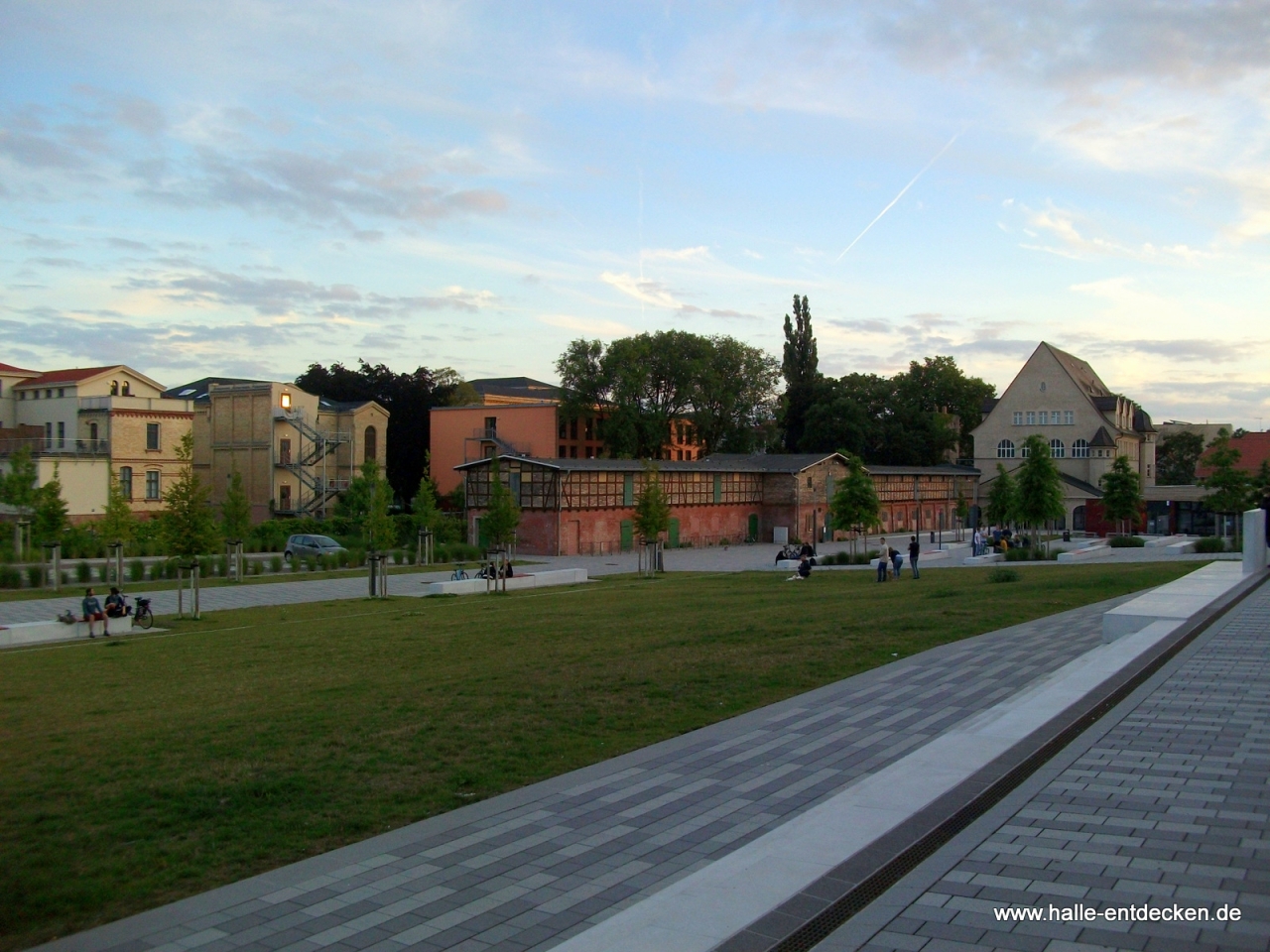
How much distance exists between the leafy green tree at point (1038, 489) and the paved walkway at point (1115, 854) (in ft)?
120

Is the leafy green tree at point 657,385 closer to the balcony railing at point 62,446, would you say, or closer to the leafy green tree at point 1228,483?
the balcony railing at point 62,446

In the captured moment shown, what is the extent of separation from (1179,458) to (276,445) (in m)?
100

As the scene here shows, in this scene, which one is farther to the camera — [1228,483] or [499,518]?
[1228,483]

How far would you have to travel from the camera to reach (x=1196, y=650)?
14.4 meters

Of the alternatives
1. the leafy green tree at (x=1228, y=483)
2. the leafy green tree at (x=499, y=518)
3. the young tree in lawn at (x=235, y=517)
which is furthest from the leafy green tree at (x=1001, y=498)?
the young tree in lawn at (x=235, y=517)

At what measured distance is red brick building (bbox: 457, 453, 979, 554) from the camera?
190 feet

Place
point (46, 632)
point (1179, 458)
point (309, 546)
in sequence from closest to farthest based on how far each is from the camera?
point (46, 632) → point (309, 546) → point (1179, 458)

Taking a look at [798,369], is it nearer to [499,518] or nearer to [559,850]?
[499,518]

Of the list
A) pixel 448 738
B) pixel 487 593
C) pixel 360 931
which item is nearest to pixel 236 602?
pixel 487 593

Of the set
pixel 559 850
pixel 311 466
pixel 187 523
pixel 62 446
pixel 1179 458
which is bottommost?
pixel 559 850

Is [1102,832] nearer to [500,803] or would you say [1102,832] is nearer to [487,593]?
[500,803]

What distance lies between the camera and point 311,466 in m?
71.4

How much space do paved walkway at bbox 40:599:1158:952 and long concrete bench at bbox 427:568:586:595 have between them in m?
23.5

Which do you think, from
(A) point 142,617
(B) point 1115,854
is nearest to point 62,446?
(A) point 142,617
